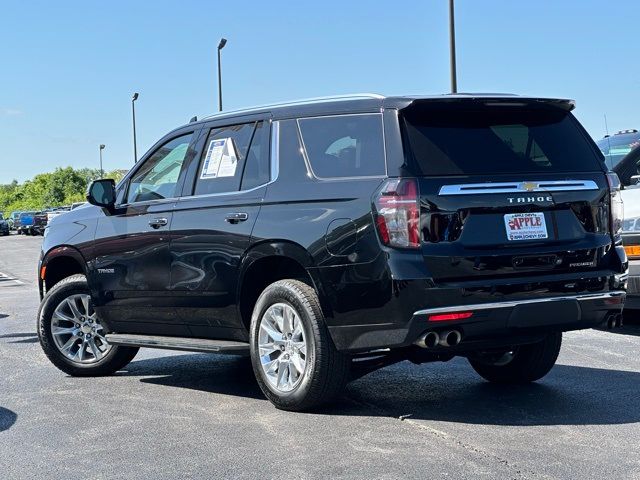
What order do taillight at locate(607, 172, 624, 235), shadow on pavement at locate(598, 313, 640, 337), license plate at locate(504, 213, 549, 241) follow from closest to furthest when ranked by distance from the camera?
license plate at locate(504, 213, 549, 241) < taillight at locate(607, 172, 624, 235) < shadow on pavement at locate(598, 313, 640, 337)

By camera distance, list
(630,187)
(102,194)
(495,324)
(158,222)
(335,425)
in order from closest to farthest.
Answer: (495,324), (335,425), (158,222), (102,194), (630,187)

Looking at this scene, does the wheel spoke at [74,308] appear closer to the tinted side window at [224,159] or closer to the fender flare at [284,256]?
the tinted side window at [224,159]

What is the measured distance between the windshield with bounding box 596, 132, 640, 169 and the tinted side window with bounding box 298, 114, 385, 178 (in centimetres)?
530

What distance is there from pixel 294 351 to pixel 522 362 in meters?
1.76

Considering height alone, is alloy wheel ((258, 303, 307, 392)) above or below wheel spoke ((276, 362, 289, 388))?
above

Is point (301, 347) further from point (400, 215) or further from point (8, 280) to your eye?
point (8, 280)

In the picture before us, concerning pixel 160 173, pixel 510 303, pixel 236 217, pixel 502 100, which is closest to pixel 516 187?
pixel 502 100

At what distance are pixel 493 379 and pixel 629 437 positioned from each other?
5.97 feet

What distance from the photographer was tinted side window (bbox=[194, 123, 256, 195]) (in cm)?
656

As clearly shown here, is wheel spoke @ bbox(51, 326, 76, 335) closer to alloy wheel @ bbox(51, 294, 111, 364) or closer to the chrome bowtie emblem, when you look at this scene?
alloy wheel @ bbox(51, 294, 111, 364)

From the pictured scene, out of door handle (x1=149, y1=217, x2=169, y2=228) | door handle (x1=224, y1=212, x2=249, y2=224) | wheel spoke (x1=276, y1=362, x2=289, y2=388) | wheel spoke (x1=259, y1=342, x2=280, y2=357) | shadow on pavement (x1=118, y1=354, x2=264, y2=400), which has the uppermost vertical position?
door handle (x1=224, y1=212, x2=249, y2=224)

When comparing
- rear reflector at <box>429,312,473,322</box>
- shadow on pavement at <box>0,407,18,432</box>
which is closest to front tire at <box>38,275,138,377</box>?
shadow on pavement at <box>0,407,18,432</box>

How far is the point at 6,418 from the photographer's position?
6.14m

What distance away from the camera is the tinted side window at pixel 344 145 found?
18.5 ft
